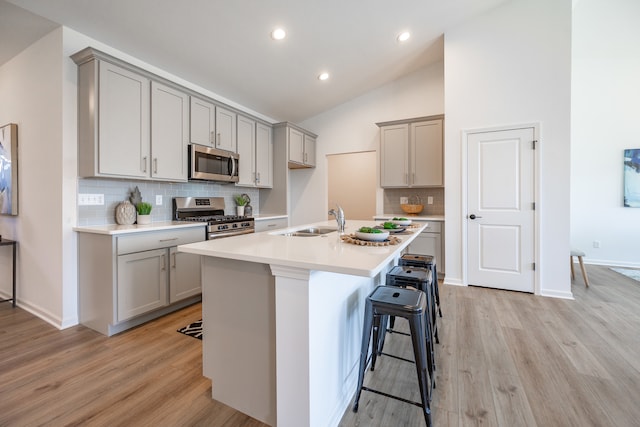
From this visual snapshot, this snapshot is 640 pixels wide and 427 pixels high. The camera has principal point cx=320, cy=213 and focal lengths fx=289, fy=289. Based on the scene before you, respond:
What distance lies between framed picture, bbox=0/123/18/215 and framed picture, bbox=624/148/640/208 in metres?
7.79

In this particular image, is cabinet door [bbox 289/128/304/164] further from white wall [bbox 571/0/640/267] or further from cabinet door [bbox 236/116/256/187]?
white wall [bbox 571/0/640/267]

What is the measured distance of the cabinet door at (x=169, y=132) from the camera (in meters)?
2.86

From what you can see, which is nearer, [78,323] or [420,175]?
[78,323]

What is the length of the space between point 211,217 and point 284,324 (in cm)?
251

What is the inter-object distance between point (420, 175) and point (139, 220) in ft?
11.8

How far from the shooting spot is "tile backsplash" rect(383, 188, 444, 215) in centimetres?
449

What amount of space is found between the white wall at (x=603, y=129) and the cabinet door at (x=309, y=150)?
4.26m

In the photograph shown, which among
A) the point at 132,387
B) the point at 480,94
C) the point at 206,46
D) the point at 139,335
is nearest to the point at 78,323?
the point at 139,335

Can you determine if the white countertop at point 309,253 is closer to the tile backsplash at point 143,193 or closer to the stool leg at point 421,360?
the stool leg at point 421,360

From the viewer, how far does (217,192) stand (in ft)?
13.2

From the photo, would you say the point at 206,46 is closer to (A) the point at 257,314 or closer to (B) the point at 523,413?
(A) the point at 257,314

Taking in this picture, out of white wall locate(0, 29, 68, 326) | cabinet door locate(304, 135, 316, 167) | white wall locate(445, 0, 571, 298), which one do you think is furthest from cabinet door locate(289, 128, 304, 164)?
white wall locate(0, 29, 68, 326)

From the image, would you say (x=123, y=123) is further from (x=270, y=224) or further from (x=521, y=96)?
(x=521, y=96)

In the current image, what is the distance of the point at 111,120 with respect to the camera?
8.20 ft
